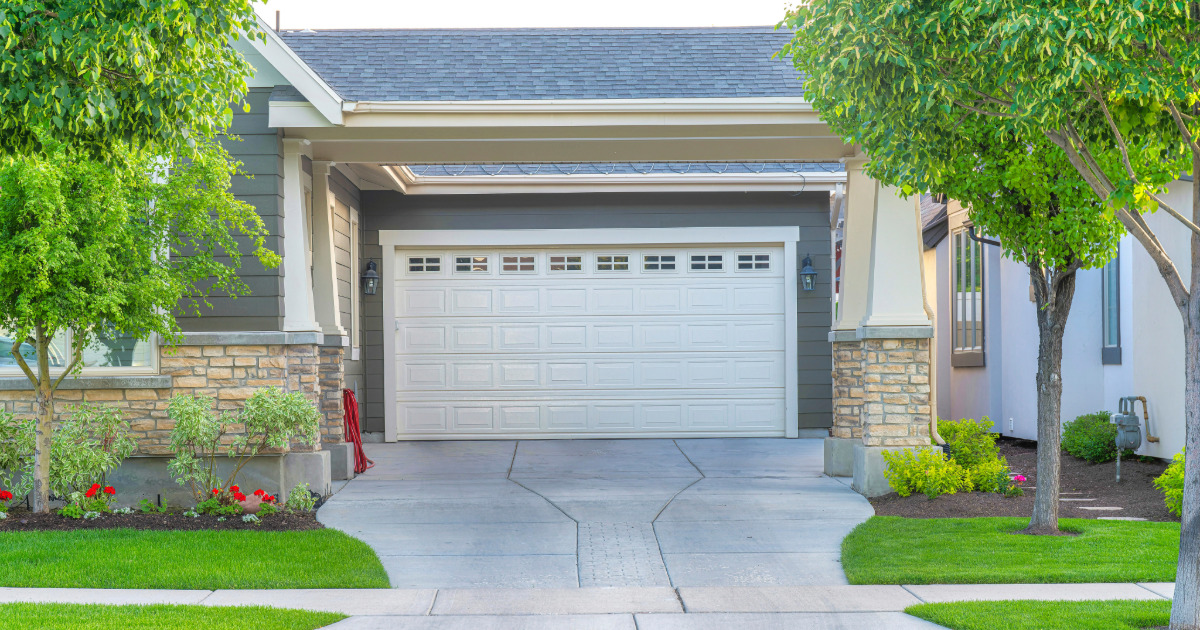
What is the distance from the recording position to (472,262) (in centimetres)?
1315

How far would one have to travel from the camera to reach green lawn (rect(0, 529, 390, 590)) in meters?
→ 5.94

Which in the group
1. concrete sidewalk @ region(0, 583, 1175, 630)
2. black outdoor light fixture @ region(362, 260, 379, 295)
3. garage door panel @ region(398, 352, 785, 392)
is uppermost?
black outdoor light fixture @ region(362, 260, 379, 295)

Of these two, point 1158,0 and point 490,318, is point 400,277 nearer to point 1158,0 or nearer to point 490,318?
point 490,318

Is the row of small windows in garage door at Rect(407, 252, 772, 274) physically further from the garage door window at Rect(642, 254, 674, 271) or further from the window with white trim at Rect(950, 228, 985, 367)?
the window with white trim at Rect(950, 228, 985, 367)

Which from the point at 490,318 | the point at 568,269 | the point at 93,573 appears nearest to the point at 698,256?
the point at 568,269

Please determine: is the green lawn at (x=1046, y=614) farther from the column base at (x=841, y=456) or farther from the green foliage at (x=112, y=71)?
the green foliage at (x=112, y=71)

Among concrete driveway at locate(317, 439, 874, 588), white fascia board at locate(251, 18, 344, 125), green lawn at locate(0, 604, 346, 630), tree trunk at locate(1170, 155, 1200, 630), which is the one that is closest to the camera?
tree trunk at locate(1170, 155, 1200, 630)

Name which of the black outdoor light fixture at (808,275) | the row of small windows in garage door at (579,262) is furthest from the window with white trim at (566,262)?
the black outdoor light fixture at (808,275)

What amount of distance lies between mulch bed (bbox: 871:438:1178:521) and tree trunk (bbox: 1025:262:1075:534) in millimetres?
624

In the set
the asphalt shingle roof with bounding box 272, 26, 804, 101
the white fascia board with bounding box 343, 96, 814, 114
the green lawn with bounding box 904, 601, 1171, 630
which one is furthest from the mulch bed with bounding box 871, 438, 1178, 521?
the asphalt shingle roof with bounding box 272, 26, 804, 101

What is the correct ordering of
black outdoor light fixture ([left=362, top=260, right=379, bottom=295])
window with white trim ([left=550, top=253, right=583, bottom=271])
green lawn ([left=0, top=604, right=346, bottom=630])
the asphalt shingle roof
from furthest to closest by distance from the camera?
1. window with white trim ([left=550, top=253, right=583, bottom=271])
2. black outdoor light fixture ([left=362, top=260, right=379, bottom=295])
3. the asphalt shingle roof
4. green lawn ([left=0, top=604, right=346, bottom=630])

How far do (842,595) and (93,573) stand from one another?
4.51m

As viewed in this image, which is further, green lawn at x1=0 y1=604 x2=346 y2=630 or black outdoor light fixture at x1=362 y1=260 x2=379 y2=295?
black outdoor light fixture at x1=362 y1=260 x2=379 y2=295

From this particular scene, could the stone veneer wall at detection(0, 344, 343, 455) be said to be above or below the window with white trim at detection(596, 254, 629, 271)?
below
